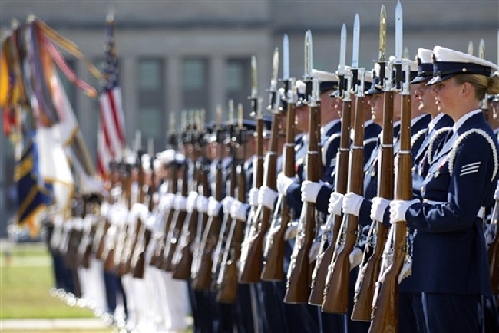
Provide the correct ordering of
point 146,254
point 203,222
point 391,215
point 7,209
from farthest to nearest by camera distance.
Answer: point 7,209 < point 146,254 < point 203,222 < point 391,215

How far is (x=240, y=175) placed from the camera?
549 inches

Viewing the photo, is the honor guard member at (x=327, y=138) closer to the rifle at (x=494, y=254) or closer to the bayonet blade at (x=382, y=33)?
the rifle at (x=494, y=254)

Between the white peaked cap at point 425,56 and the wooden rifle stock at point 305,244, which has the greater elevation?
the white peaked cap at point 425,56

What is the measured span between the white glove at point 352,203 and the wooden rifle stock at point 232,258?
145 inches

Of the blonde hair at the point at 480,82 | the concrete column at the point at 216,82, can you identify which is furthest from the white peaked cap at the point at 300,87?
the concrete column at the point at 216,82

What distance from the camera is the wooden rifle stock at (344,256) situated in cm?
984

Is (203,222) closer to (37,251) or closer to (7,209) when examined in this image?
(37,251)

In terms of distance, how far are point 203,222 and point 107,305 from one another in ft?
24.2

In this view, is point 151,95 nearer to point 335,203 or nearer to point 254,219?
point 254,219

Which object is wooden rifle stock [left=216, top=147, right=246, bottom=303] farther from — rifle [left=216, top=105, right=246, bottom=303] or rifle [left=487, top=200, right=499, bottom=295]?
rifle [left=487, top=200, right=499, bottom=295]

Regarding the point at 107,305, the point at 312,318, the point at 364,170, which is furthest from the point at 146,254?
the point at 364,170

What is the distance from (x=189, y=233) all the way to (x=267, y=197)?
12.1 feet

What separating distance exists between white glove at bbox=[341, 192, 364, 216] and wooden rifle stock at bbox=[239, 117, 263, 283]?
241 centimetres

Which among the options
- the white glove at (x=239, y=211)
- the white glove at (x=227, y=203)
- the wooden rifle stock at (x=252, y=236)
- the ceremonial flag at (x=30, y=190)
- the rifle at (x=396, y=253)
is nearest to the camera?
the rifle at (x=396, y=253)
